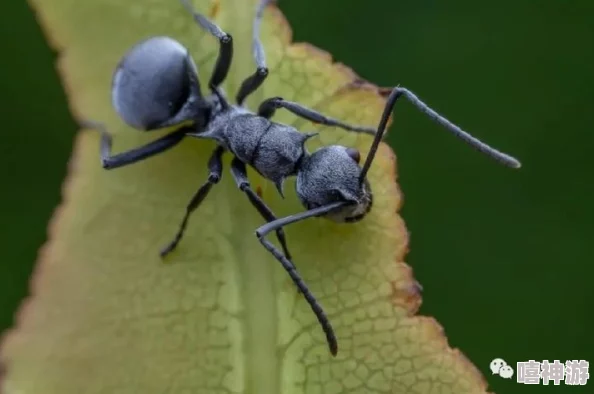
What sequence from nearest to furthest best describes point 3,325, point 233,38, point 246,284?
point 246,284, point 233,38, point 3,325

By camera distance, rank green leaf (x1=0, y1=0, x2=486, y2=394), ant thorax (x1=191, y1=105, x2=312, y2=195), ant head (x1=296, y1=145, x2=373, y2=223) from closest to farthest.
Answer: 1. green leaf (x1=0, y1=0, x2=486, y2=394)
2. ant head (x1=296, y1=145, x2=373, y2=223)
3. ant thorax (x1=191, y1=105, x2=312, y2=195)

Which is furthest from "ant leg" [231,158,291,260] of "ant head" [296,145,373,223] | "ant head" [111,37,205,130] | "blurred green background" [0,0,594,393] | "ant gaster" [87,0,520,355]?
"blurred green background" [0,0,594,393]

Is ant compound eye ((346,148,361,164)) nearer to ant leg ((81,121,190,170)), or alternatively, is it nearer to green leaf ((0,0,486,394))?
green leaf ((0,0,486,394))

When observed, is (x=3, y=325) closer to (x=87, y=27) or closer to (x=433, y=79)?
(x=87, y=27)

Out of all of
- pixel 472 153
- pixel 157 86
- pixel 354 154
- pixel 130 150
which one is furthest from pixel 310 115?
pixel 472 153

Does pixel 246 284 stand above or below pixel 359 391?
above

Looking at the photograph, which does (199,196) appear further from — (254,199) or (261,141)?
(261,141)

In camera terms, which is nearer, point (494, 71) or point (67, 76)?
point (67, 76)

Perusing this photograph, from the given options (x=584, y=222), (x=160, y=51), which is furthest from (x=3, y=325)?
(x=584, y=222)

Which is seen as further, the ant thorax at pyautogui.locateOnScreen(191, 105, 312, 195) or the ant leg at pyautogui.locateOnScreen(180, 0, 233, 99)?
the ant thorax at pyautogui.locateOnScreen(191, 105, 312, 195)
